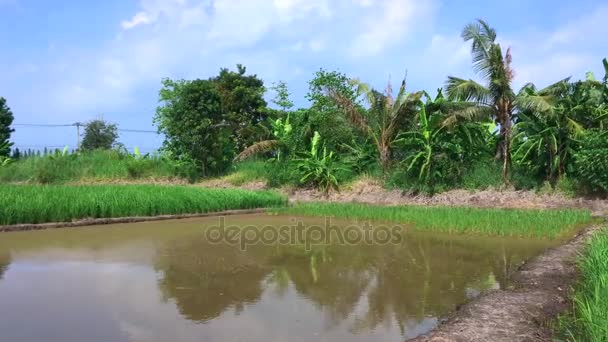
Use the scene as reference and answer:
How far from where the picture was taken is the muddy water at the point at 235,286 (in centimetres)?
386

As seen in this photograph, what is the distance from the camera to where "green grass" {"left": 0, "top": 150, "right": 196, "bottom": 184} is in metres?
18.1

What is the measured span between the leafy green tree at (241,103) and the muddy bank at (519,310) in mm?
15783

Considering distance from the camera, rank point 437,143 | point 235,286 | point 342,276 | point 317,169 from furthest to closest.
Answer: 1. point 317,169
2. point 437,143
3. point 342,276
4. point 235,286

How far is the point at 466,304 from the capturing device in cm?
436

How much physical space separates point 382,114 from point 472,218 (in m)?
5.81

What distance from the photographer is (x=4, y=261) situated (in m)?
6.39

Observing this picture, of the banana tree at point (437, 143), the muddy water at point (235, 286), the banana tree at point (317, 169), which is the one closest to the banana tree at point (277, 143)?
the banana tree at point (317, 169)

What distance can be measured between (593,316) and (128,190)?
34.0 feet

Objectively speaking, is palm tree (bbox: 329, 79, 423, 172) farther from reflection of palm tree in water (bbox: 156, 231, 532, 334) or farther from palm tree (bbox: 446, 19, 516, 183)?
reflection of palm tree in water (bbox: 156, 231, 532, 334)

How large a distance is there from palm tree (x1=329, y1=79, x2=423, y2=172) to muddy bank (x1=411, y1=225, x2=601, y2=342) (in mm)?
9413

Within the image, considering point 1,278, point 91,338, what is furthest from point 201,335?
point 1,278

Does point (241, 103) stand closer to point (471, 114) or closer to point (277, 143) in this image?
point (277, 143)

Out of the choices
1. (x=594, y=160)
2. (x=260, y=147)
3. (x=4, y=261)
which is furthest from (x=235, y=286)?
(x=260, y=147)

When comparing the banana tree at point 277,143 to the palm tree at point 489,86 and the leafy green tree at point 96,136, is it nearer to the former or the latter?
the palm tree at point 489,86
